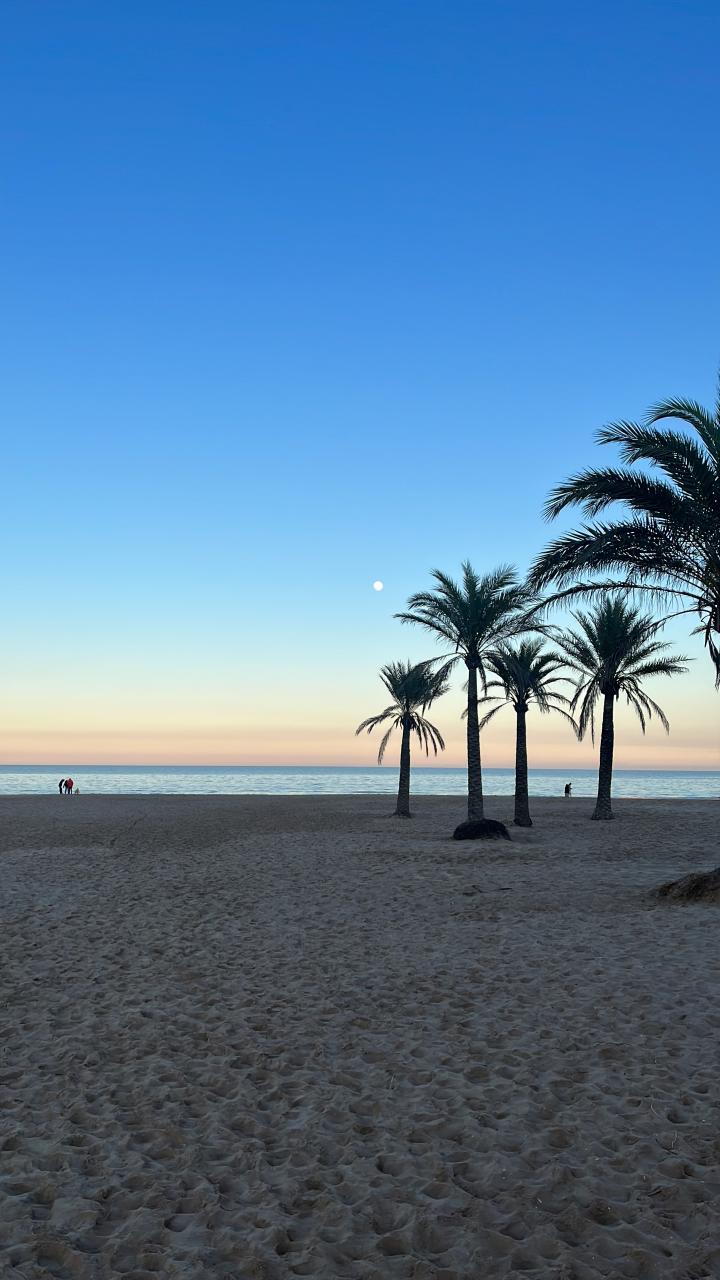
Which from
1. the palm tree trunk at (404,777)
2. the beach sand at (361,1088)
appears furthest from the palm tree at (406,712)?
the beach sand at (361,1088)

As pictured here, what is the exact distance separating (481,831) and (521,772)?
210 inches

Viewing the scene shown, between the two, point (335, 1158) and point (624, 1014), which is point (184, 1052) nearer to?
point (335, 1158)

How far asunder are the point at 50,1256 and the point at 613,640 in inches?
1218

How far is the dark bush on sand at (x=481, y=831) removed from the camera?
24312 millimetres

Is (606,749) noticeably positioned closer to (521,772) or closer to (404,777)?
(521,772)

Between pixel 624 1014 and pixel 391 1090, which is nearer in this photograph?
pixel 391 1090

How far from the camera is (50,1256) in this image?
13.8ft

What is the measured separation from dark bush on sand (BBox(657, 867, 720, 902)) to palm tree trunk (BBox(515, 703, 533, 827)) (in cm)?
1515

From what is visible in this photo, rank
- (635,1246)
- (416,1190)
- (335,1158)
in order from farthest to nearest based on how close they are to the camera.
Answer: (335,1158), (416,1190), (635,1246)

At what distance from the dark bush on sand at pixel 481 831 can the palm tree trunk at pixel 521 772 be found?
15.0 feet

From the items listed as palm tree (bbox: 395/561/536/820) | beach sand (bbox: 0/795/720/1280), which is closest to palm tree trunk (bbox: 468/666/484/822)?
palm tree (bbox: 395/561/536/820)

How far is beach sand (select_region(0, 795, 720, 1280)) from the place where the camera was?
4.30 metres

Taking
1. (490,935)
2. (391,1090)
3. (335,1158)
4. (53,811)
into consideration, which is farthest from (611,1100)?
(53,811)

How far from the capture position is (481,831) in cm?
2445
